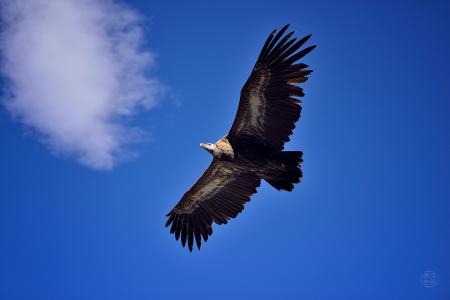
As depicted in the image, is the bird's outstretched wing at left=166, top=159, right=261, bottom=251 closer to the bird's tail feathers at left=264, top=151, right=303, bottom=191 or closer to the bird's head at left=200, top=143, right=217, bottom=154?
the bird's head at left=200, top=143, right=217, bottom=154

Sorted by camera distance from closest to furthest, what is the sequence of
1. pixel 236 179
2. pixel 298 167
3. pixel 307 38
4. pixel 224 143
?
pixel 307 38 → pixel 298 167 → pixel 224 143 → pixel 236 179

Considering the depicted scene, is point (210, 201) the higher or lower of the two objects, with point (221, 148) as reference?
lower

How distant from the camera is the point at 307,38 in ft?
28.3

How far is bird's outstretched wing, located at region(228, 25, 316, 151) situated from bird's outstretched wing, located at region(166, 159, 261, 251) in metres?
1.53

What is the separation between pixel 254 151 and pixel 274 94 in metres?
1.42

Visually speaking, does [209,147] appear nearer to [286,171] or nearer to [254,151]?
[254,151]

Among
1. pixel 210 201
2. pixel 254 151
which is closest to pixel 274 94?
pixel 254 151

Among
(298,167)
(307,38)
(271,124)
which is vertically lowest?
(298,167)

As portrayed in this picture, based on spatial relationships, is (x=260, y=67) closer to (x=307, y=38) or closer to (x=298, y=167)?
(x=307, y=38)

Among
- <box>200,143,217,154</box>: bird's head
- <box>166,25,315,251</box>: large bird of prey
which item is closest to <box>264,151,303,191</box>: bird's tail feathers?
<box>166,25,315,251</box>: large bird of prey

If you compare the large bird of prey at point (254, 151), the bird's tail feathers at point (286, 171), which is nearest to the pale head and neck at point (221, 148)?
the large bird of prey at point (254, 151)

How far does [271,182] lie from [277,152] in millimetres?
887

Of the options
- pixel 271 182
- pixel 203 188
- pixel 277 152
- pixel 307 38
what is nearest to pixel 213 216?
pixel 203 188

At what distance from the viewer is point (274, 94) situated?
30.0ft
